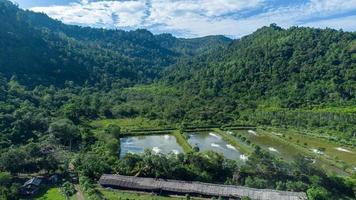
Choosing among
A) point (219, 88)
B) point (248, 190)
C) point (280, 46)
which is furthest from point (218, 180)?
point (280, 46)

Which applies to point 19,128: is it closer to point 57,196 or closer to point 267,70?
point 57,196

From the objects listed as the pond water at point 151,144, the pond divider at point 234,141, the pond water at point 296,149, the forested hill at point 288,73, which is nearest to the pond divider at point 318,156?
the pond water at point 296,149

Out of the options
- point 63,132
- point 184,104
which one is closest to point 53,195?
point 63,132

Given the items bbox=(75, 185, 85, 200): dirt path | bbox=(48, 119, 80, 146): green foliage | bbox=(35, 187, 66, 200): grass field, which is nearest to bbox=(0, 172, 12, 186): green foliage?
bbox=(35, 187, 66, 200): grass field

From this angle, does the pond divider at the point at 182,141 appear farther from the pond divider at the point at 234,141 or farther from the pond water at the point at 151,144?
the pond divider at the point at 234,141

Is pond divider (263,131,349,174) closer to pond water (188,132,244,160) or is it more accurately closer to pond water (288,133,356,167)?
pond water (288,133,356,167)

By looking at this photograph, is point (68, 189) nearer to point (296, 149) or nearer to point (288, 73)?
point (296, 149)
